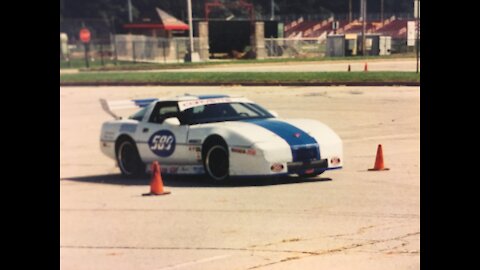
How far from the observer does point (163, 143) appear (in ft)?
27.6

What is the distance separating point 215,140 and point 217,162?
22cm

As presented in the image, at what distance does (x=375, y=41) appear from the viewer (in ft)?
19.6

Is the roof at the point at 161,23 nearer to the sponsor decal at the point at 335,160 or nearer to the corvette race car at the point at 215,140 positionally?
the corvette race car at the point at 215,140

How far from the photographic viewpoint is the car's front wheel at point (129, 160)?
850 centimetres

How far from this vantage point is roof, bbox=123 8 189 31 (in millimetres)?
7016

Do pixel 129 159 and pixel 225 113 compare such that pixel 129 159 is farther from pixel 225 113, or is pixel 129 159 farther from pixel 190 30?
pixel 190 30

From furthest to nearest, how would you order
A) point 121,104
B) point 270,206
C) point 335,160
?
point 121,104
point 335,160
point 270,206

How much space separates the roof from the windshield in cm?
120

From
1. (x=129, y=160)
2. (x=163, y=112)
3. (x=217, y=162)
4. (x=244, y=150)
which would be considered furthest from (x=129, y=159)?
(x=244, y=150)

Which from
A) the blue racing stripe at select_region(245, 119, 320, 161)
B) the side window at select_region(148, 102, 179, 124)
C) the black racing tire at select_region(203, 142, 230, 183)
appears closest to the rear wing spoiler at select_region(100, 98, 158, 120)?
the side window at select_region(148, 102, 179, 124)

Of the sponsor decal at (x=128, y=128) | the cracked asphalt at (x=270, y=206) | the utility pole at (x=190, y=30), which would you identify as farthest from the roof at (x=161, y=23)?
the sponsor decal at (x=128, y=128)

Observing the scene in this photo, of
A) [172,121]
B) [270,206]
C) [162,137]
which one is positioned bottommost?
[270,206]
